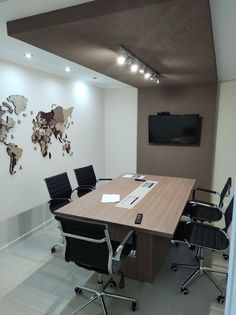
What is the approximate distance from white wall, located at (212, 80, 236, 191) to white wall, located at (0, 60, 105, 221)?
2.68 metres

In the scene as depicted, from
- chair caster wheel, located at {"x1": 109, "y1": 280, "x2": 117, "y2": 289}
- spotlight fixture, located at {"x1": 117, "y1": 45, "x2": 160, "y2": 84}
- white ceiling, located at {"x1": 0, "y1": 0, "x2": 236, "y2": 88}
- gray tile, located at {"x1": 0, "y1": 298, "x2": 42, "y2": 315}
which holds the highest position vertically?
white ceiling, located at {"x1": 0, "y1": 0, "x2": 236, "y2": 88}

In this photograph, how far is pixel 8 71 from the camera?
10.3ft

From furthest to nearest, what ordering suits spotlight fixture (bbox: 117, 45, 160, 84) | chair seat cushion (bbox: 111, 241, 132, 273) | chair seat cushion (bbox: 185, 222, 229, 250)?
spotlight fixture (bbox: 117, 45, 160, 84) < chair seat cushion (bbox: 185, 222, 229, 250) < chair seat cushion (bbox: 111, 241, 132, 273)

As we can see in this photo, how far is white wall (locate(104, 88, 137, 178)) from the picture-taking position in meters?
5.43


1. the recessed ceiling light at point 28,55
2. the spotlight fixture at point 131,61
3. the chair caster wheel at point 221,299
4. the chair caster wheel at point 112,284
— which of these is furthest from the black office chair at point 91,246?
the recessed ceiling light at point 28,55

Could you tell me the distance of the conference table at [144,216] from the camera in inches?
84.6

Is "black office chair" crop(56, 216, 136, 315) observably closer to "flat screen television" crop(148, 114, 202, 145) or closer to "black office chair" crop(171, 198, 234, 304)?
"black office chair" crop(171, 198, 234, 304)

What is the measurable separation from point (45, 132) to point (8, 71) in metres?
1.07

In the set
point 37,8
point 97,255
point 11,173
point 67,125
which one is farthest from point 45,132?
point 97,255

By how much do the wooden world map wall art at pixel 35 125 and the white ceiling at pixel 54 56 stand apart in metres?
0.59

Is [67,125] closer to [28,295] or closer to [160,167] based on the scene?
[160,167]

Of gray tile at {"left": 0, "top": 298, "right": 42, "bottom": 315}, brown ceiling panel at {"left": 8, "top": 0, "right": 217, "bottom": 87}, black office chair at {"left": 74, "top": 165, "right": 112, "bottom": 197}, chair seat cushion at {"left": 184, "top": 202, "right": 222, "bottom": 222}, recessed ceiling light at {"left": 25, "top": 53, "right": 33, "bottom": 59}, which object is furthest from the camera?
black office chair at {"left": 74, "top": 165, "right": 112, "bottom": 197}

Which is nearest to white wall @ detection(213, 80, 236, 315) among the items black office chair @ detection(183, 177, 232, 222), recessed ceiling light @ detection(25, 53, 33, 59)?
black office chair @ detection(183, 177, 232, 222)

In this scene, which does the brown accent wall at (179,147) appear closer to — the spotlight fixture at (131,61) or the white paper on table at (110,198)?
the spotlight fixture at (131,61)
